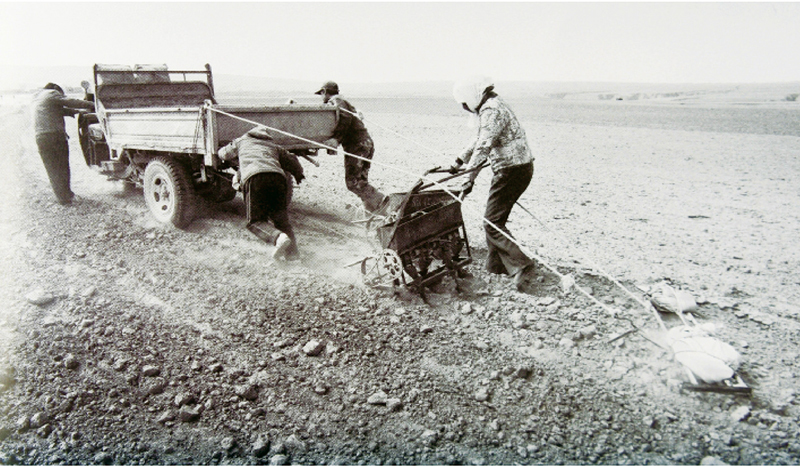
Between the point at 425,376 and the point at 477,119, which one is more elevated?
the point at 477,119

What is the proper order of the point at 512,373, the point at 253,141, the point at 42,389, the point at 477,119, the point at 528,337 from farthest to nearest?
A: 1. the point at 253,141
2. the point at 477,119
3. the point at 528,337
4. the point at 512,373
5. the point at 42,389

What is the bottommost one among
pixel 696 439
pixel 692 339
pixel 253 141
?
pixel 696 439

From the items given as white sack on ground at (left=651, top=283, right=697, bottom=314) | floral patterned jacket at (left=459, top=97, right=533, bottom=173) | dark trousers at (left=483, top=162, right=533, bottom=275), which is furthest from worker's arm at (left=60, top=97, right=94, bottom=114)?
white sack on ground at (left=651, top=283, right=697, bottom=314)

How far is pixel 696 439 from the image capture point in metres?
3.05

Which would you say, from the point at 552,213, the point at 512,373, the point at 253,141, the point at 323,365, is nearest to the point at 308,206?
the point at 253,141

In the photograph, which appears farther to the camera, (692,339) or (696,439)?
(692,339)

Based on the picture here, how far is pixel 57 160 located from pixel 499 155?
6629 millimetres

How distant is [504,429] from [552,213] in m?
5.35

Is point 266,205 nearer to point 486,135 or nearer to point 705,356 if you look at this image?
point 486,135

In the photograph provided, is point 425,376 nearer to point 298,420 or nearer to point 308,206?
point 298,420

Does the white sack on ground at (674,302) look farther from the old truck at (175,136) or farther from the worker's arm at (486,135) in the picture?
the old truck at (175,136)

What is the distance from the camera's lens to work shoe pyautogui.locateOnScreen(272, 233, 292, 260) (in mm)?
5168

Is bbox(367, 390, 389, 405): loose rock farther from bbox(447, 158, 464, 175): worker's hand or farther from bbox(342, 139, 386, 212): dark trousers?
bbox(342, 139, 386, 212): dark trousers

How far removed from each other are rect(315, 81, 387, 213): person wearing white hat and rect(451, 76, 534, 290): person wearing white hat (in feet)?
7.70
